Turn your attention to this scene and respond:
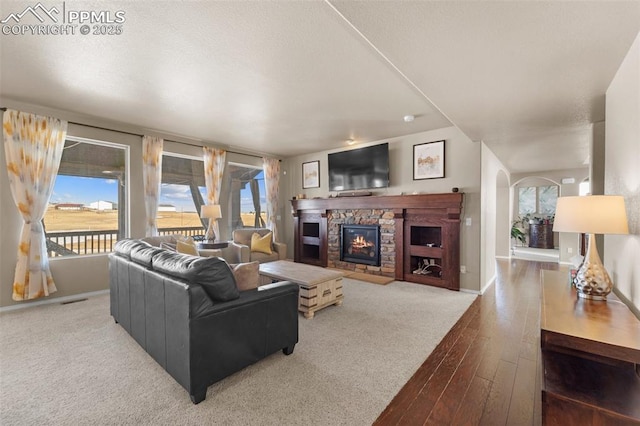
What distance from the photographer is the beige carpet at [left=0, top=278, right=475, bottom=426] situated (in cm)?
169

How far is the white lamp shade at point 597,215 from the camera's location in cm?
167

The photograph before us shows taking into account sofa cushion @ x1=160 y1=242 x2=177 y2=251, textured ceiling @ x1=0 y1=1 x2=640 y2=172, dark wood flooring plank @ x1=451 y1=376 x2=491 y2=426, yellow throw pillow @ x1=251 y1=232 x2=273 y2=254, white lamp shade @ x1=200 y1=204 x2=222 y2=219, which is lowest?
dark wood flooring plank @ x1=451 y1=376 x2=491 y2=426

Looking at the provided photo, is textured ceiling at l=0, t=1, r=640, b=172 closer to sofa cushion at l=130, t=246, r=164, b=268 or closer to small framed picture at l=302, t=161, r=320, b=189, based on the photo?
Result: sofa cushion at l=130, t=246, r=164, b=268

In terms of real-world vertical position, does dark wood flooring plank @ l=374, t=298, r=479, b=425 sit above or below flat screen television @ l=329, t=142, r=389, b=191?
below

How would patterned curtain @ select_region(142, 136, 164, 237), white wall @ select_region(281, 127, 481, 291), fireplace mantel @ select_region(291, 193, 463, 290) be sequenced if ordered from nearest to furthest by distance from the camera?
white wall @ select_region(281, 127, 481, 291), fireplace mantel @ select_region(291, 193, 463, 290), patterned curtain @ select_region(142, 136, 164, 237)

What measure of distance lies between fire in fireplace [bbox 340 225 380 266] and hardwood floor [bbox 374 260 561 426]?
204 cm

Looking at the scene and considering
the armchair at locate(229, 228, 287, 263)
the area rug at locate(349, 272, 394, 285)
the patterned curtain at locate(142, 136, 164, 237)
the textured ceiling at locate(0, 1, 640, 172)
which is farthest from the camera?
the armchair at locate(229, 228, 287, 263)

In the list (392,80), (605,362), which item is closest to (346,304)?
(605,362)

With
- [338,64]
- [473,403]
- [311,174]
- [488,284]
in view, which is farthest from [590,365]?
[311,174]

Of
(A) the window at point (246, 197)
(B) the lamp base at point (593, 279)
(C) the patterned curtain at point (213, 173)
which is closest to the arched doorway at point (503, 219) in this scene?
(B) the lamp base at point (593, 279)

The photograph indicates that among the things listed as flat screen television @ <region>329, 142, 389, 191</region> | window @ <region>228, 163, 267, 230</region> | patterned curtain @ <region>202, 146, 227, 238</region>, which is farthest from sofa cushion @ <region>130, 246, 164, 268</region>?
flat screen television @ <region>329, 142, 389, 191</region>

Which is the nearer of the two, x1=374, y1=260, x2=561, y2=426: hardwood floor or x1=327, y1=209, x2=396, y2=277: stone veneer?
x1=374, y1=260, x2=561, y2=426: hardwood floor

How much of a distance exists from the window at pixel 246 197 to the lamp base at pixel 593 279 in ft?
17.7

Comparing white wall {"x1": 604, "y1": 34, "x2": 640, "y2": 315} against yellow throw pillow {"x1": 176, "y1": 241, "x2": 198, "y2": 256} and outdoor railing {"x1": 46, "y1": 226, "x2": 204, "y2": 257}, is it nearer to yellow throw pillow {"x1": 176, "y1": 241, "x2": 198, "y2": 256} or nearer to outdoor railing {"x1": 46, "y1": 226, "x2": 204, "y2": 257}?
yellow throw pillow {"x1": 176, "y1": 241, "x2": 198, "y2": 256}
